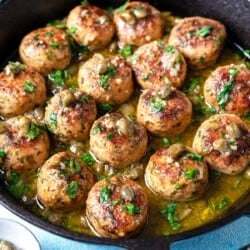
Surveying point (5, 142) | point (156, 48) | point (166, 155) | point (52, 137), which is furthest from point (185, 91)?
point (5, 142)

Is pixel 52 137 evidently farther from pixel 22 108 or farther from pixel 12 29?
pixel 12 29

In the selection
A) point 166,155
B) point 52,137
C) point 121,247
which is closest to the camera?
point 121,247

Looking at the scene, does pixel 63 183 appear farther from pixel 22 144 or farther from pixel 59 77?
pixel 59 77

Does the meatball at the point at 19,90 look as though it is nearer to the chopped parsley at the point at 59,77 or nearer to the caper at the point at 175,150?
the chopped parsley at the point at 59,77

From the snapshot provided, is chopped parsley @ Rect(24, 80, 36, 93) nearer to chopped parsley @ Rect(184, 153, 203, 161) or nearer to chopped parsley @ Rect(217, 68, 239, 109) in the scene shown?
chopped parsley @ Rect(184, 153, 203, 161)

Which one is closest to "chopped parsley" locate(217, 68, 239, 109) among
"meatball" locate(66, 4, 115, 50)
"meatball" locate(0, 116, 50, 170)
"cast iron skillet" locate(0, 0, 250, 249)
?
"cast iron skillet" locate(0, 0, 250, 249)

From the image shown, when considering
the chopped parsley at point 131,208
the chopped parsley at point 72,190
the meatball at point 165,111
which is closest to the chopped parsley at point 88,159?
the chopped parsley at point 72,190
